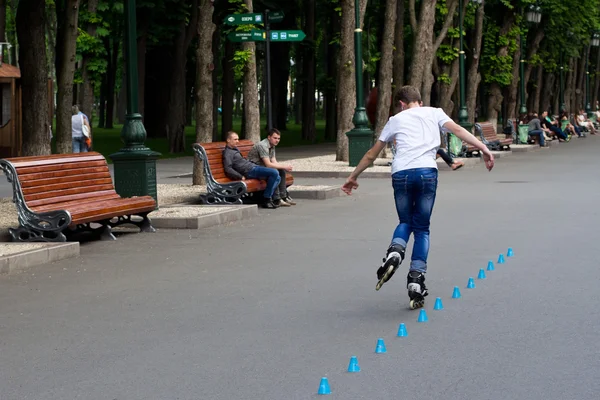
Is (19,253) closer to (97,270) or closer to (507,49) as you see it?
(97,270)

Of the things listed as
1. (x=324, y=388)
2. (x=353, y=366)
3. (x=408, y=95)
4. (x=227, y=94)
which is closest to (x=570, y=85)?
(x=227, y=94)

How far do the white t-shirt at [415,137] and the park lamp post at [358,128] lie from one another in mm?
18591

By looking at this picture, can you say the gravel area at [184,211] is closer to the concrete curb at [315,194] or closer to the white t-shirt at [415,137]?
the concrete curb at [315,194]

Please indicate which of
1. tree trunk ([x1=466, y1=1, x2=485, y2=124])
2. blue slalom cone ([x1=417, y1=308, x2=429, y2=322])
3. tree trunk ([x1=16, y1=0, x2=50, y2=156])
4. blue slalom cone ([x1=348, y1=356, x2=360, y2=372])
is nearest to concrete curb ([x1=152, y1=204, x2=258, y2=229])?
tree trunk ([x1=16, y1=0, x2=50, y2=156])

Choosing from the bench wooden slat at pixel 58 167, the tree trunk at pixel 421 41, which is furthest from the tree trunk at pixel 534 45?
the bench wooden slat at pixel 58 167

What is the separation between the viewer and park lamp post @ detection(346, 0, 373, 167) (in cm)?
2830

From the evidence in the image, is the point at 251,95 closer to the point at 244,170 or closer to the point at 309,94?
the point at 244,170


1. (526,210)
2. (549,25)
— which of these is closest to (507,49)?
(549,25)

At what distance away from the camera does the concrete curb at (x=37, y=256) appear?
36.7ft

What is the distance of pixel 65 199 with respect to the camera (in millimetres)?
14016

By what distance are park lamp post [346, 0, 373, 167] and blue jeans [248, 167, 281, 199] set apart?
9.54m

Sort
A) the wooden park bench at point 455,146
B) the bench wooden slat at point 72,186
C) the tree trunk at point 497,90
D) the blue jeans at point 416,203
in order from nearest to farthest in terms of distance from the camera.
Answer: the blue jeans at point 416,203 < the bench wooden slat at point 72,186 < the wooden park bench at point 455,146 < the tree trunk at point 497,90

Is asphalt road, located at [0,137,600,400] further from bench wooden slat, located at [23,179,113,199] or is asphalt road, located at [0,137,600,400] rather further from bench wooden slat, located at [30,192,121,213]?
bench wooden slat, located at [23,179,113,199]

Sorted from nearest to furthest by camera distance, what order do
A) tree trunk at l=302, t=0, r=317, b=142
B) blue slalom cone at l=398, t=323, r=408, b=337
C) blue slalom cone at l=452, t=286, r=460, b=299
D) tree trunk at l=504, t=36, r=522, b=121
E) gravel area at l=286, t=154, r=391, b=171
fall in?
blue slalom cone at l=398, t=323, r=408, b=337, blue slalom cone at l=452, t=286, r=460, b=299, gravel area at l=286, t=154, r=391, b=171, tree trunk at l=302, t=0, r=317, b=142, tree trunk at l=504, t=36, r=522, b=121
